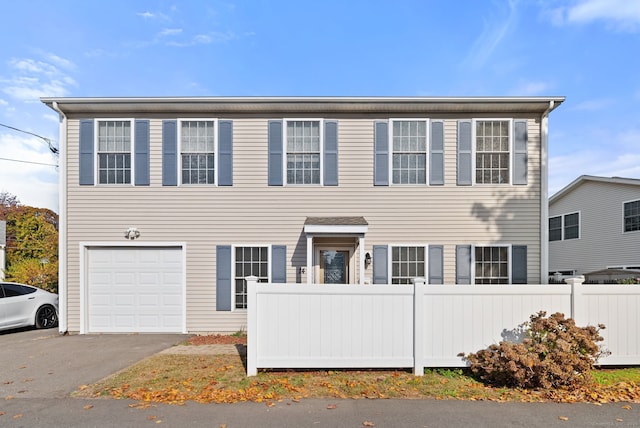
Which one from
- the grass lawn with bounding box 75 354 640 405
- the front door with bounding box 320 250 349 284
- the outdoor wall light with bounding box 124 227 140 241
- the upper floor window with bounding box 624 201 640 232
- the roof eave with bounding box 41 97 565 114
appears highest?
the roof eave with bounding box 41 97 565 114

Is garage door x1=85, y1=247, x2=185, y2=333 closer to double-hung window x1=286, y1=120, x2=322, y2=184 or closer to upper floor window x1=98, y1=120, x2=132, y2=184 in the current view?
upper floor window x1=98, y1=120, x2=132, y2=184

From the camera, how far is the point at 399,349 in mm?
5508

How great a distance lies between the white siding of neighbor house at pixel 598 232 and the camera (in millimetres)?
15469

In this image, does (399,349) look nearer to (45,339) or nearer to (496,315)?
(496,315)

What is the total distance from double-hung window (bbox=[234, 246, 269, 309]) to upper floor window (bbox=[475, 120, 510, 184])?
18.5 feet

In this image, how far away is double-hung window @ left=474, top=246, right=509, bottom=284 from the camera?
9.10 meters

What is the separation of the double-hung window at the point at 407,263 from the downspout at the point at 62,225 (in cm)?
801

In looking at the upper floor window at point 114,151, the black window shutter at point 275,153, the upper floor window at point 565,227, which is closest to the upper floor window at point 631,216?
the upper floor window at point 565,227

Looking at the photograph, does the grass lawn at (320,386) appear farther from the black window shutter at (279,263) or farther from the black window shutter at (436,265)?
the black window shutter at (436,265)

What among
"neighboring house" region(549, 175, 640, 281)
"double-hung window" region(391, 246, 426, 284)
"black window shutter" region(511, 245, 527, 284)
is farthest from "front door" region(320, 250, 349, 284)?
"neighboring house" region(549, 175, 640, 281)

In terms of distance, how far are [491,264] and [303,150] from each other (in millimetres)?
5416

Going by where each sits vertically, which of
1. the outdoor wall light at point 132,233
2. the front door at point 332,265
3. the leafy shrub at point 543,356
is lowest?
the leafy shrub at point 543,356

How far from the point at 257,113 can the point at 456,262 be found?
6.12 metres

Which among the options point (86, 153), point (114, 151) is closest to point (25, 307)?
point (86, 153)
